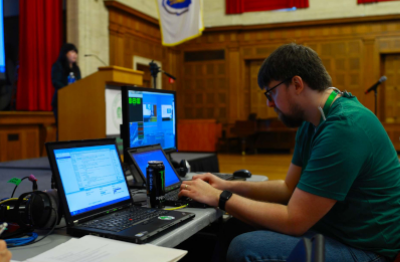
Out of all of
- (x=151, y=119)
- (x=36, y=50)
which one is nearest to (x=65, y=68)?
(x=36, y=50)

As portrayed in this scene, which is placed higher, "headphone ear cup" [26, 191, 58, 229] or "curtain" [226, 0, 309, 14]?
"curtain" [226, 0, 309, 14]

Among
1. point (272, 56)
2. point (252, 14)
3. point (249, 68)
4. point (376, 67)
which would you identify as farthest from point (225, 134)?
point (272, 56)

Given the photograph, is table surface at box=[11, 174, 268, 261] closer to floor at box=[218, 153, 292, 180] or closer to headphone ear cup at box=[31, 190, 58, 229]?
headphone ear cup at box=[31, 190, 58, 229]

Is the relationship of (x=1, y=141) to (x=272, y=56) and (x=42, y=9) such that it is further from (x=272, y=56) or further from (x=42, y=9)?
(x=272, y=56)

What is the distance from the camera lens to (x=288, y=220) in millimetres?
1256

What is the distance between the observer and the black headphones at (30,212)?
3.49 ft

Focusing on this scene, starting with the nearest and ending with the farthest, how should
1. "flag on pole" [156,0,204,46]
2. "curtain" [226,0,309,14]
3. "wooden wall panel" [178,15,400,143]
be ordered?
"flag on pole" [156,0,204,46] < "wooden wall panel" [178,15,400,143] < "curtain" [226,0,309,14]

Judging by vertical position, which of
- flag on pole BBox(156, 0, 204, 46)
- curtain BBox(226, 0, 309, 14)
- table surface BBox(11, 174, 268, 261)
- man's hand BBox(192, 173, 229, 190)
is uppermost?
curtain BBox(226, 0, 309, 14)

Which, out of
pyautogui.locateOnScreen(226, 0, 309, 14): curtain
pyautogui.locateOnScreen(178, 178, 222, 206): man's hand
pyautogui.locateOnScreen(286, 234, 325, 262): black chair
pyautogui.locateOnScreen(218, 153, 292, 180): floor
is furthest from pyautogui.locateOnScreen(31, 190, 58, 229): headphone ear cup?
pyautogui.locateOnScreen(226, 0, 309, 14): curtain

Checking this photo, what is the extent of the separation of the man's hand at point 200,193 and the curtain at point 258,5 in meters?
7.99

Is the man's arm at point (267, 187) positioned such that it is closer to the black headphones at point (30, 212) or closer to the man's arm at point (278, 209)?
the man's arm at point (278, 209)

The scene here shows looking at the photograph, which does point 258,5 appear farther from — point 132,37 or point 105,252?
point 105,252

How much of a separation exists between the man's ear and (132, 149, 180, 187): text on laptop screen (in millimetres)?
677

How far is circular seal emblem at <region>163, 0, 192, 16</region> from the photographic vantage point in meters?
5.07
